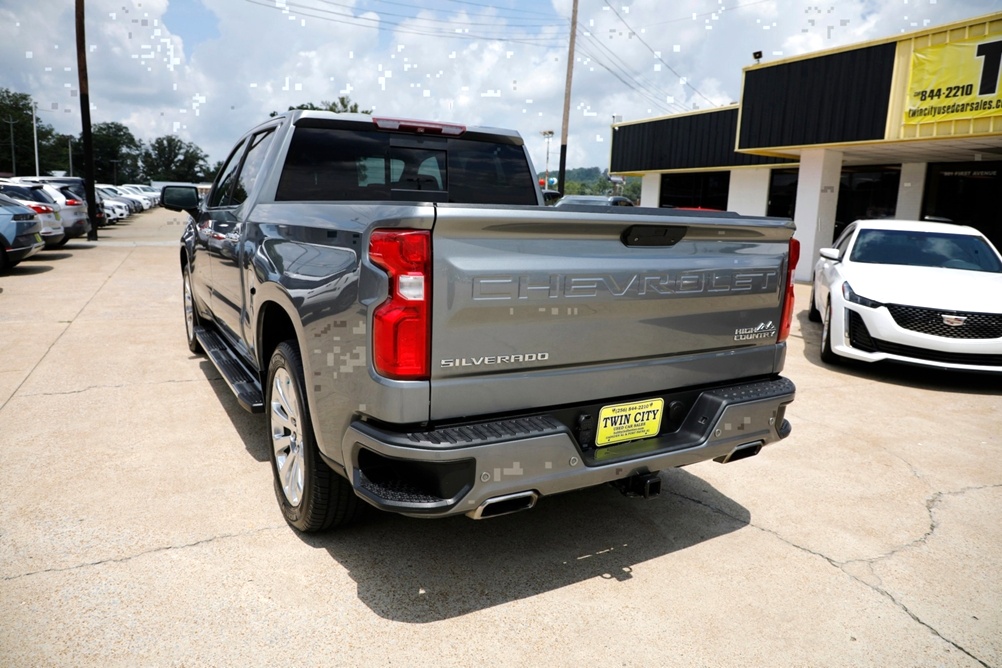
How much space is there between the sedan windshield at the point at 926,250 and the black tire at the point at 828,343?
0.92 m

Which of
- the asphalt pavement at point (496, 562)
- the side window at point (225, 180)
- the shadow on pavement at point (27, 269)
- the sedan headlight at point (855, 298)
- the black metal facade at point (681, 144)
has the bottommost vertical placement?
the asphalt pavement at point (496, 562)

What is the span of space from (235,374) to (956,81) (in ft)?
39.8

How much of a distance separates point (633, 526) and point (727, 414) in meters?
0.87

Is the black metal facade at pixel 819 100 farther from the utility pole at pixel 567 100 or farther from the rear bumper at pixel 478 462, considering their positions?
the rear bumper at pixel 478 462

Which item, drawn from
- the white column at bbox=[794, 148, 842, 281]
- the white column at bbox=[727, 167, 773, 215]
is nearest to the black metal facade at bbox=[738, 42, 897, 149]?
the white column at bbox=[794, 148, 842, 281]

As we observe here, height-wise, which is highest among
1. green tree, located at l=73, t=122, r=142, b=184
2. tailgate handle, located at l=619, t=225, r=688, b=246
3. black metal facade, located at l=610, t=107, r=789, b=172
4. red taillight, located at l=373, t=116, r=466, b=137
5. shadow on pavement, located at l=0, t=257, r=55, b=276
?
green tree, located at l=73, t=122, r=142, b=184

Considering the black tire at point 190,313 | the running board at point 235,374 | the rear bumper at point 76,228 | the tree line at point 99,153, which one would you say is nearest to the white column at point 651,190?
the rear bumper at point 76,228

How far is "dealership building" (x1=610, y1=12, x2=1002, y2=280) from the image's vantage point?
1136cm

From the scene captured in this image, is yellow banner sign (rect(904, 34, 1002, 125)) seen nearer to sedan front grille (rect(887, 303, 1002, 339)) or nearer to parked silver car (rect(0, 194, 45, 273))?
sedan front grille (rect(887, 303, 1002, 339))

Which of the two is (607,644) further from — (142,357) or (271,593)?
(142,357)

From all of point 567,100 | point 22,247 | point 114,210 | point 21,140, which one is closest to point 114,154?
point 21,140

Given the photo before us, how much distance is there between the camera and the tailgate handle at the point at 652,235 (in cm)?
281

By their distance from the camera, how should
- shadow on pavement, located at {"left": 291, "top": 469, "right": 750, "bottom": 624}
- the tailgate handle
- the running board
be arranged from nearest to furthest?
the tailgate handle
shadow on pavement, located at {"left": 291, "top": 469, "right": 750, "bottom": 624}
the running board

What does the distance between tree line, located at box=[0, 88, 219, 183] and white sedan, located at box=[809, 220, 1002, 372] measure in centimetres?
6998
